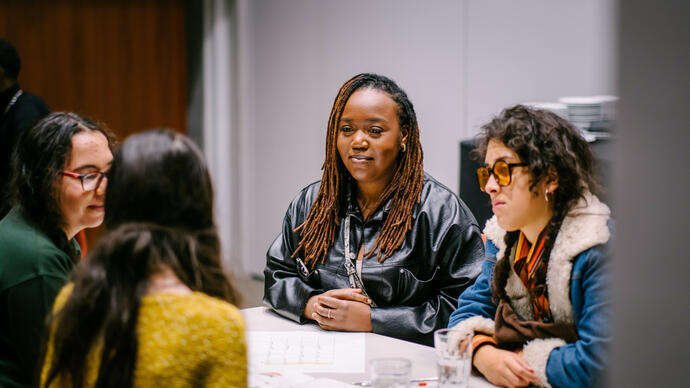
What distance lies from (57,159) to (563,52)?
2.79 m

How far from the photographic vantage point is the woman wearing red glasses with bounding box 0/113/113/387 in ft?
4.80

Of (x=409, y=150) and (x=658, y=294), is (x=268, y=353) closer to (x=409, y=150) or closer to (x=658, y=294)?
(x=409, y=150)

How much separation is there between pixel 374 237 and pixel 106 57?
12.5 feet

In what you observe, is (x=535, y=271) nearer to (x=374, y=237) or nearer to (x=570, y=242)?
(x=570, y=242)

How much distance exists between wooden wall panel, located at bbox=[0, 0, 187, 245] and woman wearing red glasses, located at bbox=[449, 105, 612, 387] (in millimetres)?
4005

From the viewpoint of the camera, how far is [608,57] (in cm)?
62

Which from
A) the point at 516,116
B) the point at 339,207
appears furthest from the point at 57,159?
the point at 516,116

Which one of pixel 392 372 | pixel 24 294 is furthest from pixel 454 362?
pixel 24 294

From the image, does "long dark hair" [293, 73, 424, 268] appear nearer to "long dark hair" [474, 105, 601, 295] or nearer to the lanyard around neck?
the lanyard around neck

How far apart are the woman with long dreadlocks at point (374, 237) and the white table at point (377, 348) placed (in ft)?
0.14

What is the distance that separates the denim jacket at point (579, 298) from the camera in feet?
4.73

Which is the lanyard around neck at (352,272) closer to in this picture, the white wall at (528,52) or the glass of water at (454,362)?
the glass of water at (454,362)

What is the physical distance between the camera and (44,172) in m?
1.62

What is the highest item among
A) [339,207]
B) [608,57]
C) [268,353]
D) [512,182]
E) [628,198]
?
[608,57]
